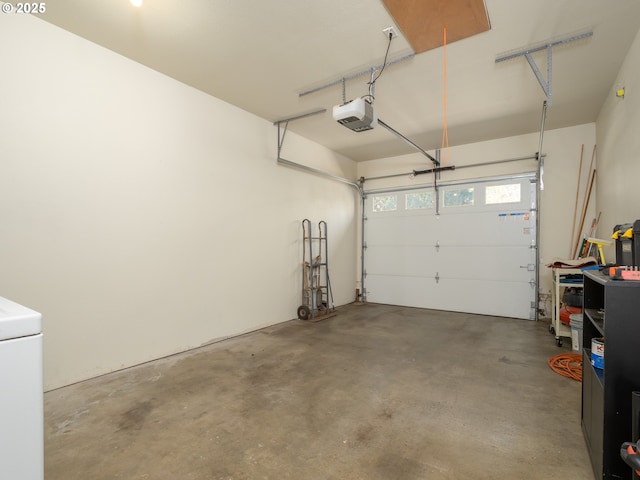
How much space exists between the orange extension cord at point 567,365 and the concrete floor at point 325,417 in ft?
0.34

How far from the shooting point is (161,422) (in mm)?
2172

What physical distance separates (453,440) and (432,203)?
4779 millimetres

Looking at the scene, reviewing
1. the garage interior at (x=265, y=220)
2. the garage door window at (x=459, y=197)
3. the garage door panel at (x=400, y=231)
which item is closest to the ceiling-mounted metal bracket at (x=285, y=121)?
the garage interior at (x=265, y=220)

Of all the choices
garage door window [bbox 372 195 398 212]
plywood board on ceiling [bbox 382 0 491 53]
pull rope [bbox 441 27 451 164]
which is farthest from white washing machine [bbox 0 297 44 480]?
garage door window [bbox 372 195 398 212]

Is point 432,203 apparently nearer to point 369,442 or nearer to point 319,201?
point 319,201

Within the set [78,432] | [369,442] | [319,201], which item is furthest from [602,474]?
[319,201]

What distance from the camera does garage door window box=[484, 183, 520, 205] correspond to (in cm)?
536

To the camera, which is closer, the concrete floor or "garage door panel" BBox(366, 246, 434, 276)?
the concrete floor

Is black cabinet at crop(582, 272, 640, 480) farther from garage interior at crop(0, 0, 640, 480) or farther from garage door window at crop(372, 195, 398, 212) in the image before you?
garage door window at crop(372, 195, 398, 212)

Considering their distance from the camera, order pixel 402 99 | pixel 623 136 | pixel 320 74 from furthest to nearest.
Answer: pixel 402 99 < pixel 320 74 < pixel 623 136

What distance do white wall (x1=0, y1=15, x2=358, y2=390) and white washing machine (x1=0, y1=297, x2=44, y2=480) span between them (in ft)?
7.58

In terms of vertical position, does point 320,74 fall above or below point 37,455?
above

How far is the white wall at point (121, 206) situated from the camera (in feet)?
8.32

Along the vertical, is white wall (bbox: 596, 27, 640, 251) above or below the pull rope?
below
